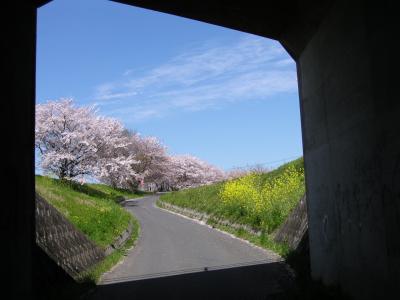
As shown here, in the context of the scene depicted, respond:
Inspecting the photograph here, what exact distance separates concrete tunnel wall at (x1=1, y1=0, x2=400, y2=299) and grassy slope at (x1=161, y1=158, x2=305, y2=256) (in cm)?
649

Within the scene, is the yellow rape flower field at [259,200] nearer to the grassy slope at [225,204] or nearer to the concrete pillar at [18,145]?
the grassy slope at [225,204]

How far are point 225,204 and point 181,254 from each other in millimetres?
10398

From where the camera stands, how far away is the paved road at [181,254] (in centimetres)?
→ 1355

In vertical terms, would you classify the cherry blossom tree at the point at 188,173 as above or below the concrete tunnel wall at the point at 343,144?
above

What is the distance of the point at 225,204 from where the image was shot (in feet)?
87.5

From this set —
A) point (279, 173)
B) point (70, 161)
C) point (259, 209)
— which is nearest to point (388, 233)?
point (259, 209)

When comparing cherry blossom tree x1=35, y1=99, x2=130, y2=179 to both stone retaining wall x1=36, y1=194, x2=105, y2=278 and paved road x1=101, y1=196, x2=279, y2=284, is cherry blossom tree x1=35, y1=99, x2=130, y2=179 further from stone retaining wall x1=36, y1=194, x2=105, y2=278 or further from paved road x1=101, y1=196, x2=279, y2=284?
stone retaining wall x1=36, y1=194, x2=105, y2=278

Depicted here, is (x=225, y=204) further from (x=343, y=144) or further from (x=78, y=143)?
(x=343, y=144)

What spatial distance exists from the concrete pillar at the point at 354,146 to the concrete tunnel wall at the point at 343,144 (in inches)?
0.5

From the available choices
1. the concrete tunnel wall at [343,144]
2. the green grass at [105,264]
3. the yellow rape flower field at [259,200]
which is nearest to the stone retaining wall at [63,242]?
the green grass at [105,264]

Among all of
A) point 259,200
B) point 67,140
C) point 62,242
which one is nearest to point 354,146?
point 62,242

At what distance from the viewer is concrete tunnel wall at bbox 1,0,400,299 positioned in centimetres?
604

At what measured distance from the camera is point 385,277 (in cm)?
619

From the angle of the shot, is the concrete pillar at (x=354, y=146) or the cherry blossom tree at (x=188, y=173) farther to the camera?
the cherry blossom tree at (x=188, y=173)
